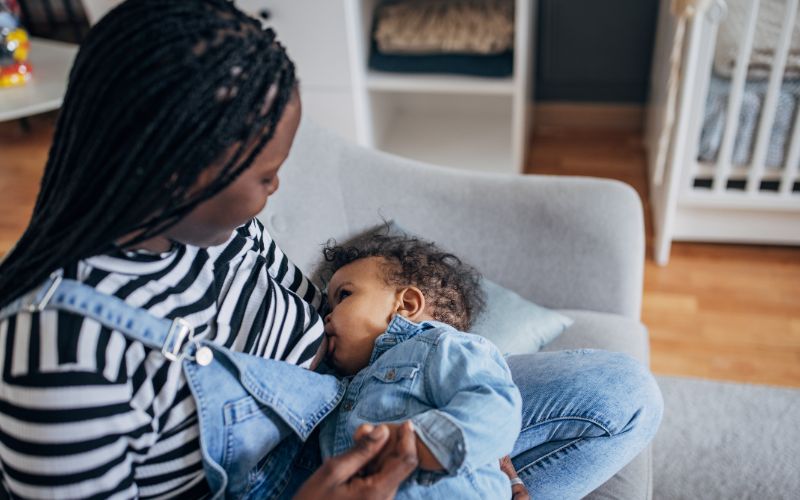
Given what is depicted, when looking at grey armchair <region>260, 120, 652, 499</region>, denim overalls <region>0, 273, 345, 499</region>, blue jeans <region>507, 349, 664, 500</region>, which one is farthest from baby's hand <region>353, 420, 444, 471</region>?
grey armchair <region>260, 120, 652, 499</region>

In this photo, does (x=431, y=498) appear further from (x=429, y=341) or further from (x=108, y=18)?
(x=108, y=18)

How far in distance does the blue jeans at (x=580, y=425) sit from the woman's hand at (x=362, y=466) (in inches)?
11.4

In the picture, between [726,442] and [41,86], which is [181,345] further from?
[41,86]

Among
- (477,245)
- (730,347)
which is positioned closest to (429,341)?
(477,245)

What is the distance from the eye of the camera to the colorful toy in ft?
7.05

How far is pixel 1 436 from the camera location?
72cm

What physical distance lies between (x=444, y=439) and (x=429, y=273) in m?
0.34

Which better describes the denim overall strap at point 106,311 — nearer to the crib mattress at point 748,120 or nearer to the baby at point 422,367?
the baby at point 422,367

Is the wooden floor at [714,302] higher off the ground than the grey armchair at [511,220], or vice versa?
the grey armchair at [511,220]

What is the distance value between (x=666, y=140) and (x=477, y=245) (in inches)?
33.3

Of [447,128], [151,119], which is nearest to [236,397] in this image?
[151,119]

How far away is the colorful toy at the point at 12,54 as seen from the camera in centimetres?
215

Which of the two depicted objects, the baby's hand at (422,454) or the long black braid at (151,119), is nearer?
the long black braid at (151,119)

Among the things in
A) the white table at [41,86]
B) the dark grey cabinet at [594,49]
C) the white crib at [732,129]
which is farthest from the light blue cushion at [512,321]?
the dark grey cabinet at [594,49]
